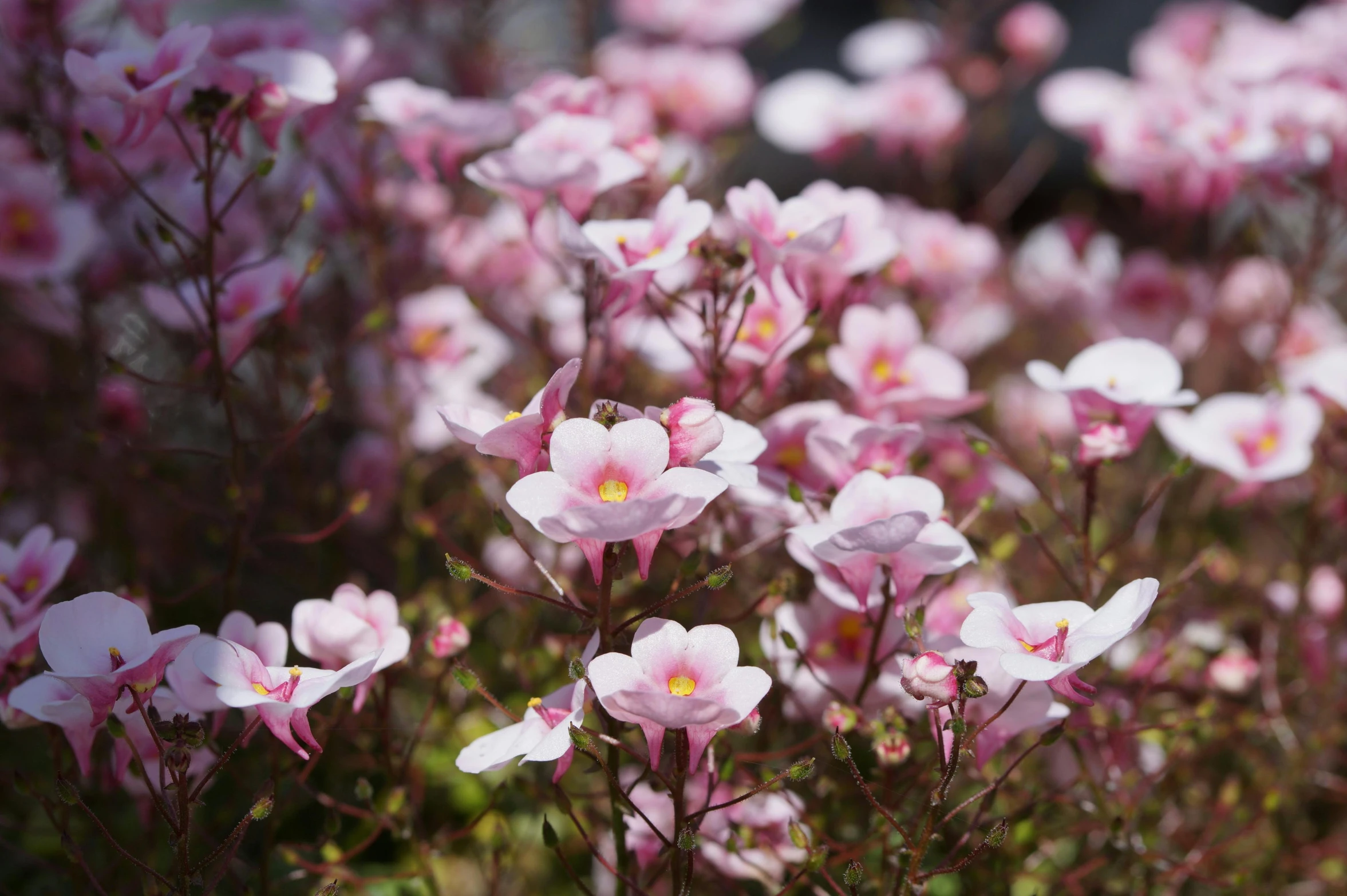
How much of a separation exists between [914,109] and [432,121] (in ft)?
3.10

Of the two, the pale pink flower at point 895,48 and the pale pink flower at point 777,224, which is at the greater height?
the pale pink flower at point 777,224

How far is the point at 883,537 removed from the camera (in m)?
0.75

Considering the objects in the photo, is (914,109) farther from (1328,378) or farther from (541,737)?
(541,737)

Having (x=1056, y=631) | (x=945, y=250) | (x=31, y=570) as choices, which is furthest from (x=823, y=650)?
(x=945, y=250)

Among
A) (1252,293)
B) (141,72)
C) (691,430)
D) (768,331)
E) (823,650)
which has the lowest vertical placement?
(1252,293)

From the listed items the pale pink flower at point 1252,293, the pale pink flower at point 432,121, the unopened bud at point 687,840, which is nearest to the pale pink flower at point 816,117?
the pale pink flower at point 432,121

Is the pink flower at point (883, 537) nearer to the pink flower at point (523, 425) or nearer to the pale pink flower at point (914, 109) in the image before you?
the pink flower at point (523, 425)

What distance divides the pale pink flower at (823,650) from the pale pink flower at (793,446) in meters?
0.12

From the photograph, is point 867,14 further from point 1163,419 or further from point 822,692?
point 822,692

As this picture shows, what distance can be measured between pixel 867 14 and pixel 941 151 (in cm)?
209

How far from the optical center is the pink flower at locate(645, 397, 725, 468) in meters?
0.74

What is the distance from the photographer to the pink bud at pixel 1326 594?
51.8 inches

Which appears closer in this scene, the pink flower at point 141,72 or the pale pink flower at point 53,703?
the pale pink flower at point 53,703

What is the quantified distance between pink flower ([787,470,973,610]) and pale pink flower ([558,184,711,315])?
0.26 meters
